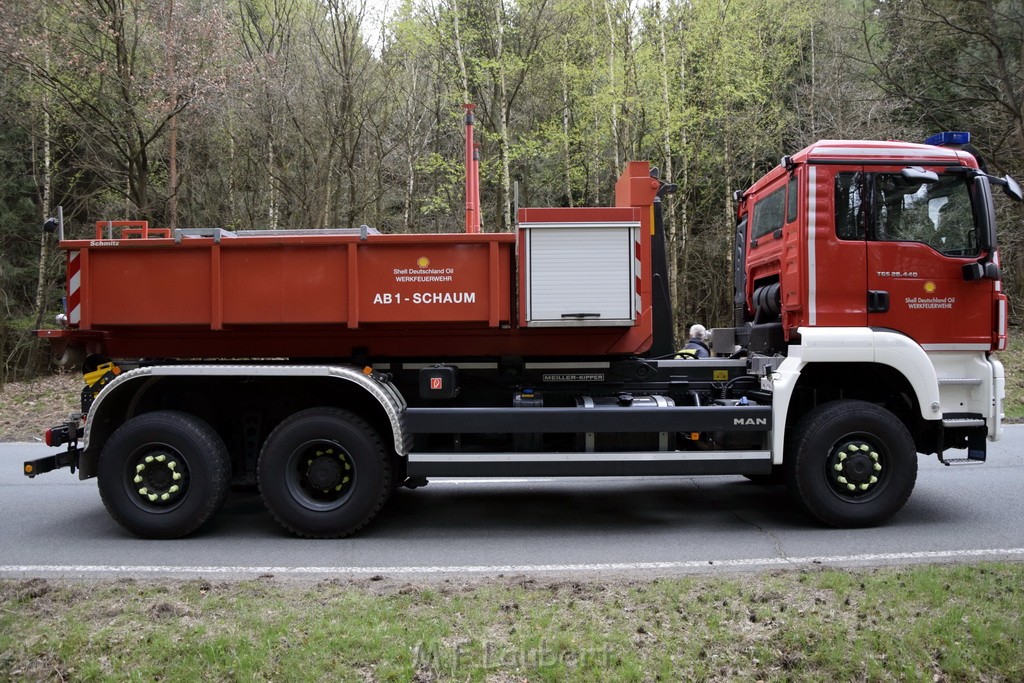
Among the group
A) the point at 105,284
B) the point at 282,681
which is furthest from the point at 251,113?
the point at 282,681

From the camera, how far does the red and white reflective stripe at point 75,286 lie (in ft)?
19.9

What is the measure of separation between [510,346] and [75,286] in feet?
11.1

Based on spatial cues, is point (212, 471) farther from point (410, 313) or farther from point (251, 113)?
point (251, 113)

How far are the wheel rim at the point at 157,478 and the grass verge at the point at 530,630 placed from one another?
4.75 ft

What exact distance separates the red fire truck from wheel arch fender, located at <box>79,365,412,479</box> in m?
0.02

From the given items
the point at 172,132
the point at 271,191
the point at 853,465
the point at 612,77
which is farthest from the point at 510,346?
the point at 271,191

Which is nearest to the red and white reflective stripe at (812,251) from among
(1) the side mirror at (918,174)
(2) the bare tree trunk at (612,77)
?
(1) the side mirror at (918,174)

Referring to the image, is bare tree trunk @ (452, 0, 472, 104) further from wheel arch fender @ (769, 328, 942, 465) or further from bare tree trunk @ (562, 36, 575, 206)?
wheel arch fender @ (769, 328, 942, 465)

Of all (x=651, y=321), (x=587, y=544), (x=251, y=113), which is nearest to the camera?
(x=587, y=544)

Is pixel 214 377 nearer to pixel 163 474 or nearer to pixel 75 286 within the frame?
pixel 163 474

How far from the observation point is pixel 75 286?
607 cm

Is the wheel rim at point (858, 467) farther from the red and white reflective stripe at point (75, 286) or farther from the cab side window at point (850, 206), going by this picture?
the red and white reflective stripe at point (75, 286)

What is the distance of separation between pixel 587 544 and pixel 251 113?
1595cm

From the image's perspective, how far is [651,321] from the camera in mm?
6367
